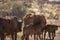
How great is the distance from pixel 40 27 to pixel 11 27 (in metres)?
2.38

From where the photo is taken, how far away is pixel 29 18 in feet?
39.1

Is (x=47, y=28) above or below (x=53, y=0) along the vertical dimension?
above

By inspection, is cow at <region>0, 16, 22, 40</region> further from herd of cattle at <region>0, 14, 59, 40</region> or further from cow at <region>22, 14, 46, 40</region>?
cow at <region>22, 14, 46, 40</region>

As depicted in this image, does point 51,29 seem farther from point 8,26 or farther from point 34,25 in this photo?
point 8,26

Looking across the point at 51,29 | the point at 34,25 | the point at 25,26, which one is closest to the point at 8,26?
the point at 25,26

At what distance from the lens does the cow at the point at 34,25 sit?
1156 centimetres

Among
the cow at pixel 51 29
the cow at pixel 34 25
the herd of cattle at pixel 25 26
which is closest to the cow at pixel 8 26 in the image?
the herd of cattle at pixel 25 26

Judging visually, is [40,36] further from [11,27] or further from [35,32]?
[11,27]

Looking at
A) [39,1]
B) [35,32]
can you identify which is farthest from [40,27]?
[39,1]

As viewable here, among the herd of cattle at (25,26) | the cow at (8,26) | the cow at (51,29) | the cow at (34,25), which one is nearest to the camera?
the cow at (8,26)

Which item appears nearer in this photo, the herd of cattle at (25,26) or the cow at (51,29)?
the herd of cattle at (25,26)

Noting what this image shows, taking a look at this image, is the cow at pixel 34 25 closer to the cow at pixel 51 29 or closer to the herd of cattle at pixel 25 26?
the herd of cattle at pixel 25 26

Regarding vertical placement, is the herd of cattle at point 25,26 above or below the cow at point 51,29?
above

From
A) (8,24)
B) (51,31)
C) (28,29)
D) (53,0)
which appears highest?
(8,24)
